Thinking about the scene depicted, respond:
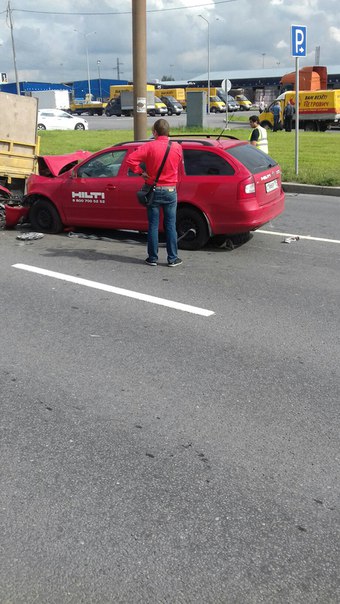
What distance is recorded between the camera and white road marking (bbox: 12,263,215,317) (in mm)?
5930

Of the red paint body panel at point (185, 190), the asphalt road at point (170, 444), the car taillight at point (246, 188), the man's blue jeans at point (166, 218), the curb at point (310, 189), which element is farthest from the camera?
the curb at point (310, 189)

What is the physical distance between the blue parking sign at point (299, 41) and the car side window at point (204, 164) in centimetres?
649

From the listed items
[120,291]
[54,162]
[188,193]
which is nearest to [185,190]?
[188,193]

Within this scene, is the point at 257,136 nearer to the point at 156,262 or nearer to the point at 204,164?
the point at 204,164

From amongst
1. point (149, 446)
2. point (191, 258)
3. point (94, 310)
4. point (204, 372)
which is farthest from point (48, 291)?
point (149, 446)

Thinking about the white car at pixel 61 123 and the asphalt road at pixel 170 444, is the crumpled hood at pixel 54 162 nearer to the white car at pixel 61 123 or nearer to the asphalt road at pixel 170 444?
the asphalt road at pixel 170 444

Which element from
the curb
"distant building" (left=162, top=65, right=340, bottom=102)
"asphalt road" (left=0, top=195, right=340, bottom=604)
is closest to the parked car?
"asphalt road" (left=0, top=195, right=340, bottom=604)

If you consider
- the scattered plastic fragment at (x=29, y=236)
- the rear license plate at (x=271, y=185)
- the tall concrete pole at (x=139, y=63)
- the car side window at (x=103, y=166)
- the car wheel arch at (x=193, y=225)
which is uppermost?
the tall concrete pole at (x=139, y=63)

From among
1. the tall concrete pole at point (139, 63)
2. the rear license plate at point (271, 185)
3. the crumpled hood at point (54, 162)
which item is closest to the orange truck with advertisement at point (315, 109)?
the tall concrete pole at point (139, 63)

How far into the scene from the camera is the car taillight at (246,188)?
7.68 meters

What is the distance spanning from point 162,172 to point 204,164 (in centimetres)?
106

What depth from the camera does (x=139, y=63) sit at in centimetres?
1213

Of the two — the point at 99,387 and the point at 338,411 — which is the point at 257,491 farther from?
the point at 99,387

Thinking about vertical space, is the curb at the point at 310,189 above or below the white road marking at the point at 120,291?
above
